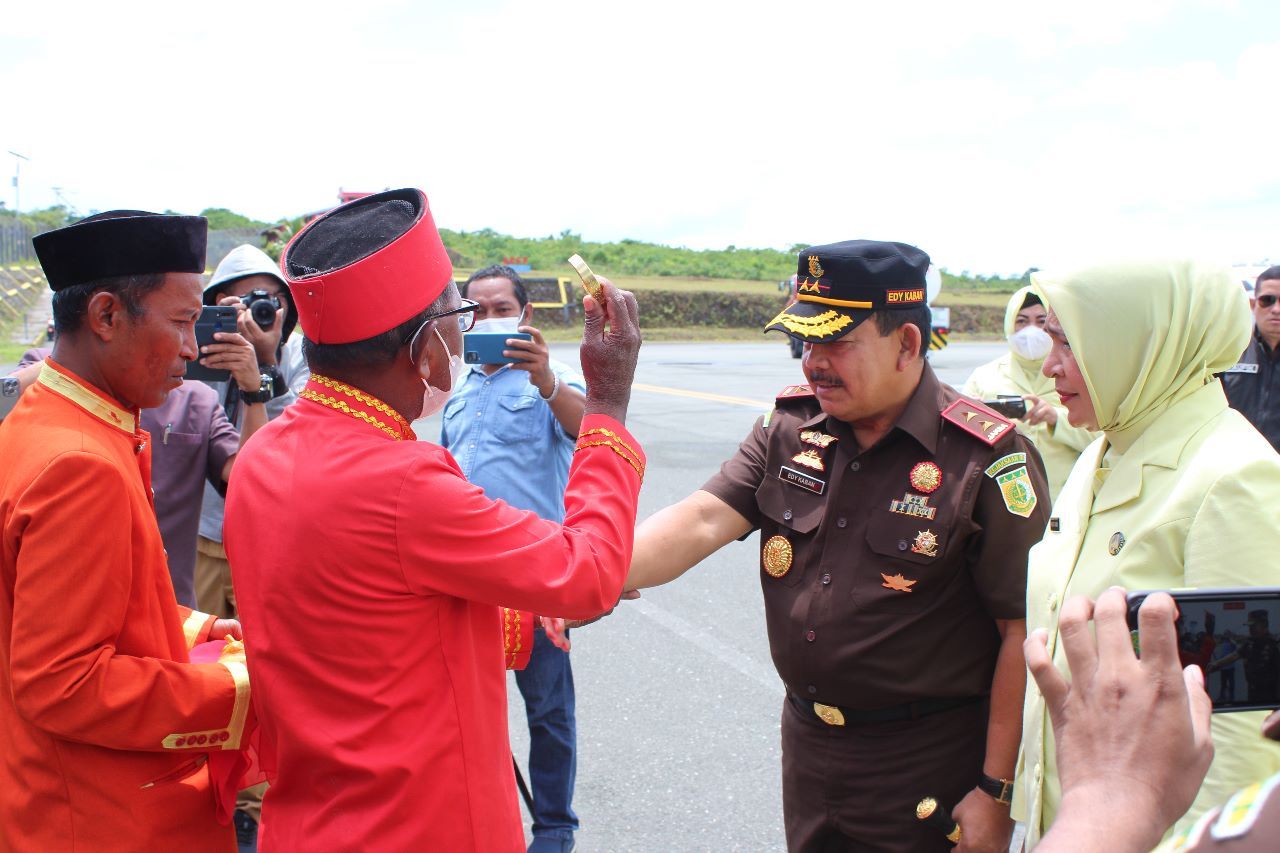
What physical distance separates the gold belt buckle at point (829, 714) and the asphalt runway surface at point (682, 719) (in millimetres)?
1314

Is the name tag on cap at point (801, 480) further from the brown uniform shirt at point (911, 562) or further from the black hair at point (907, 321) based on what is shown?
the black hair at point (907, 321)

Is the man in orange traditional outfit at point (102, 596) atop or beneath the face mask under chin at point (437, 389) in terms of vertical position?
beneath

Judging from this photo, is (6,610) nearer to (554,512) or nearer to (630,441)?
(630,441)

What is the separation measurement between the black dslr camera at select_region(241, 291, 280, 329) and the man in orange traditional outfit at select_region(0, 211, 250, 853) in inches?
63.7

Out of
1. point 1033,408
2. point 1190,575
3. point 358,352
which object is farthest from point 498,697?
point 1033,408

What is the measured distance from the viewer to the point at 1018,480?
237 centimetres

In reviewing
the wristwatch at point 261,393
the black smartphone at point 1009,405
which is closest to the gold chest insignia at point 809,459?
the wristwatch at point 261,393

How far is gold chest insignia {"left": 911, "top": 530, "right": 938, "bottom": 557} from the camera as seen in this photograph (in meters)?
2.35

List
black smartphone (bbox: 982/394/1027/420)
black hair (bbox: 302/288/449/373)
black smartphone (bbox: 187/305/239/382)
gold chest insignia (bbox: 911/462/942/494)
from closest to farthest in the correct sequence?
black hair (bbox: 302/288/449/373)
gold chest insignia (bbox: 911/462/942/494)
black smartphone (bbox: 187/305/239/382)
black smartphone (bbox: 982/394/1027/420)

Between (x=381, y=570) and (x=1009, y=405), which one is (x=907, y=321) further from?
(x=1009, y=405)

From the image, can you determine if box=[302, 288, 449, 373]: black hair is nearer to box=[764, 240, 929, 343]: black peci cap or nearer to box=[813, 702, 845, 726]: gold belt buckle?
box=[764, 240, 929, 343]: black peci cap

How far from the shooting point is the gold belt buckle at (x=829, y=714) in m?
2.46

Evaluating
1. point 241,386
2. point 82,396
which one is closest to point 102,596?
point 82,396

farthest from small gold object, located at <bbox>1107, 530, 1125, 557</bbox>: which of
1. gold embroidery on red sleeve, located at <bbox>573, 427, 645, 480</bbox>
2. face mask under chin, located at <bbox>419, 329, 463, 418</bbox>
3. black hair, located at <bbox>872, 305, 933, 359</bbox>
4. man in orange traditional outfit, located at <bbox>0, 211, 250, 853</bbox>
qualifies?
man in orange traditional outfit, located at <bbox>0, 211, 250, 853</bbox>
